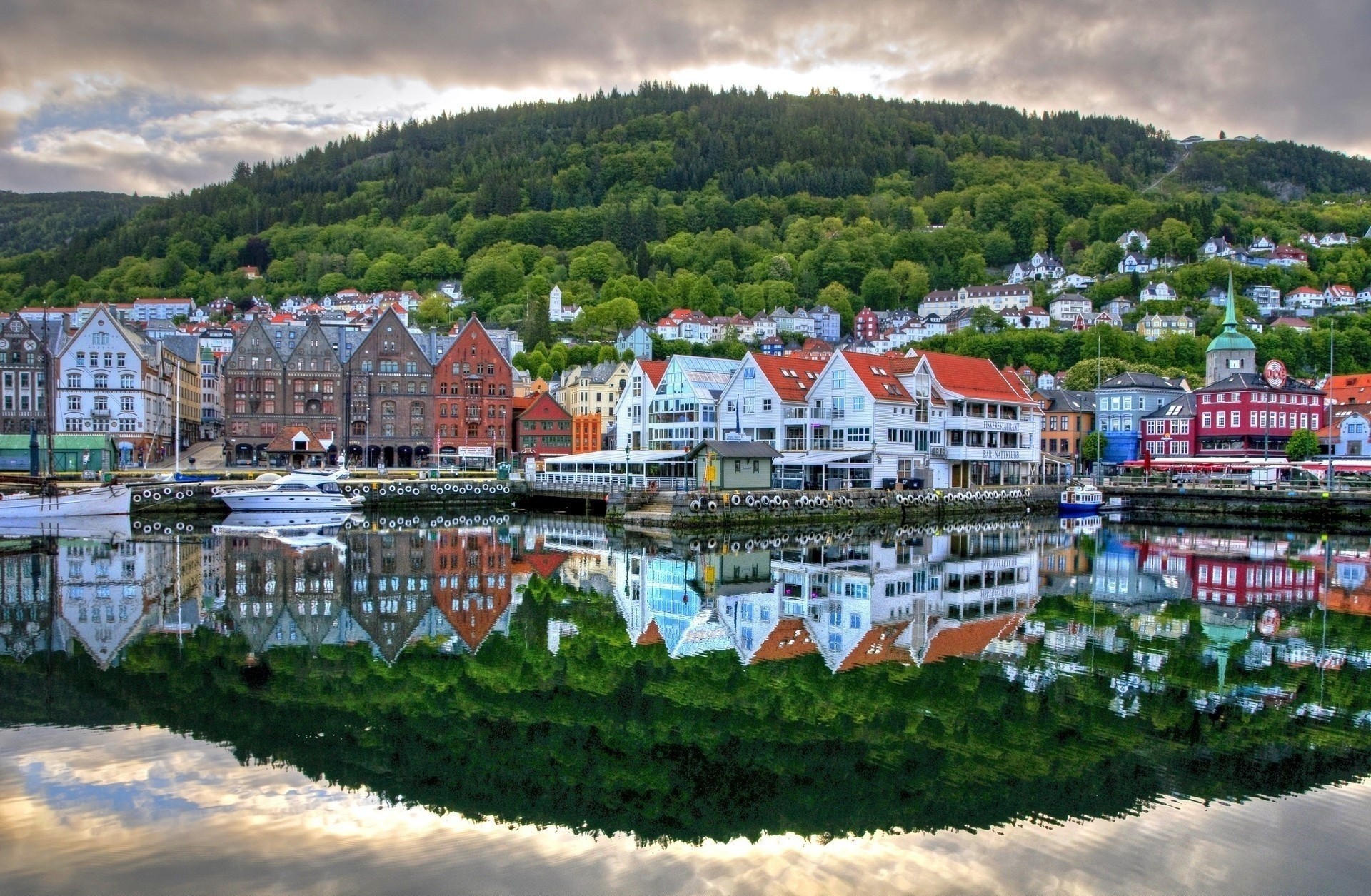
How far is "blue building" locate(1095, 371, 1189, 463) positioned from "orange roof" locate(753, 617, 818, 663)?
66.1 meters

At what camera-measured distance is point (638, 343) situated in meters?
120

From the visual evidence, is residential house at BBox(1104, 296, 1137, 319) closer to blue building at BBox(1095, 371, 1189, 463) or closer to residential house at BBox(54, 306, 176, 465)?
blue building at BBox(1095, 371, 1189, 463)

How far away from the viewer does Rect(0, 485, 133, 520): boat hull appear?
46.4 meters

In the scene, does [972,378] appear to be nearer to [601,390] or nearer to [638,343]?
[601,390]

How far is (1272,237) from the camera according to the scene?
18250 cm

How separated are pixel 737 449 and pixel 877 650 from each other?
29.0 m

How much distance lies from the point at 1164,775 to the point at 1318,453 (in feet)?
241

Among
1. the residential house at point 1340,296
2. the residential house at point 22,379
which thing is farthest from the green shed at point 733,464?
the residential house at point 1340,296

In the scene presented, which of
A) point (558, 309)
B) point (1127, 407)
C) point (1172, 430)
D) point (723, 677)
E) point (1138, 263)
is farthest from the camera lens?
point (1138, 263)

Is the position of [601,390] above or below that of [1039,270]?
below

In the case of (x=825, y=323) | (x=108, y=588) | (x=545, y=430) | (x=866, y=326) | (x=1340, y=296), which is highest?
(x=1340, y=296)

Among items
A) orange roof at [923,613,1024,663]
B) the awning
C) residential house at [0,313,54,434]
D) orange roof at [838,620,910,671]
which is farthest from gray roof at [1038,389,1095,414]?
residential house at [0,313,54,434]

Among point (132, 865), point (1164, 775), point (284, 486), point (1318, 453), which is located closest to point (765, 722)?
point (1164, 775)

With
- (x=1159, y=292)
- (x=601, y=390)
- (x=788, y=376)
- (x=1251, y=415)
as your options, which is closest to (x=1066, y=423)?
(x=1251, y=415)
